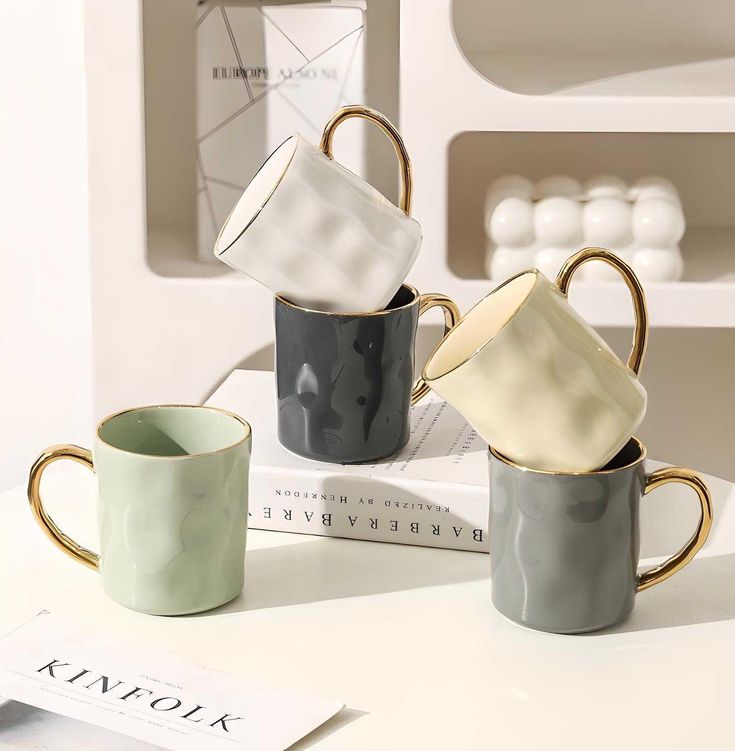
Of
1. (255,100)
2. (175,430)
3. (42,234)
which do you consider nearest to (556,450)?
(175,430)

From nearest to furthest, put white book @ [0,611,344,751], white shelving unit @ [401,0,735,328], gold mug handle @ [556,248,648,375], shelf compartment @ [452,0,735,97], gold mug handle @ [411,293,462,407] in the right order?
1. white book @ [0,611,344,751]
2. gold mug handle @ [556,248,648,375]
3. gold mug handle @ [411,293,462,407]
4. white shelving unit @ [401,0,735,328]
5. shelf compartment @ [452,0,735,97]

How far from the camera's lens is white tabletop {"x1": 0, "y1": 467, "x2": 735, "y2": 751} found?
0.51 meters

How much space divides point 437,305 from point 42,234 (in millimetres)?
586

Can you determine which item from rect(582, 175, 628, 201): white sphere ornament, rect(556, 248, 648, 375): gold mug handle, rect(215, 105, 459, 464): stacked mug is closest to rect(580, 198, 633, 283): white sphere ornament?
rect(582, 175, 628, 201): white sphere ornament

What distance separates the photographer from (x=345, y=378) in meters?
0.70

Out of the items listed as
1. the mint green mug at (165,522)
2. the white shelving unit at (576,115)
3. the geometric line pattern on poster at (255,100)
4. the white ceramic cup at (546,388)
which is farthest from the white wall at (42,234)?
the white ceramic cup at (546,388)

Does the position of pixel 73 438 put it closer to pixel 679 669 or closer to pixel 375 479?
pixel 375 479

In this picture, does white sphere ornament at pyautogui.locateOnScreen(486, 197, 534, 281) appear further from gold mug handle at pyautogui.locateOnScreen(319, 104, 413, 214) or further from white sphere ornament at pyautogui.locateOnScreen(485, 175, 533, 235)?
gold mug handle at pyautogui.locateOnScreen(319, 104, 413, 214)

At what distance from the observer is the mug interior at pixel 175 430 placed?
2.11ft

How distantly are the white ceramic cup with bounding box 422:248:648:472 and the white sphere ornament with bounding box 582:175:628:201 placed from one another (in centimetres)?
46

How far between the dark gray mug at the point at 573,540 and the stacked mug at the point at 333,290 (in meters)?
0.14

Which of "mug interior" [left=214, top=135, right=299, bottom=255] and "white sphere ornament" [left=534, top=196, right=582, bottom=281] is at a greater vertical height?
"mug interior" [left=214, top=135, right=299, bottom=255]

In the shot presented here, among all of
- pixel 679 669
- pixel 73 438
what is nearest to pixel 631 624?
pixel 679 669

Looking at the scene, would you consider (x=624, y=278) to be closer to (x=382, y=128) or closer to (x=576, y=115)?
(x=382, y=128)
